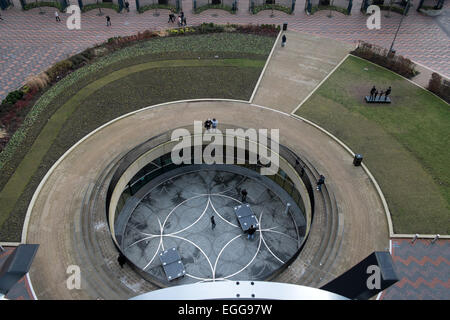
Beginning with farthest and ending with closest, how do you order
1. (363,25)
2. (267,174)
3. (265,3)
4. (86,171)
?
1. (265,3)
2. (363,25)
3. (267,174)
4. (86,171)

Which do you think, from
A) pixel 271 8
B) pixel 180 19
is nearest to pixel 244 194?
pixel 180 19

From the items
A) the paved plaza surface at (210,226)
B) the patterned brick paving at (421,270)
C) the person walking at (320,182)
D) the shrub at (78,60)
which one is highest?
the shrub at (78,60)

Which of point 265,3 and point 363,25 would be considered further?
point 265,3

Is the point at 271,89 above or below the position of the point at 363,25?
below

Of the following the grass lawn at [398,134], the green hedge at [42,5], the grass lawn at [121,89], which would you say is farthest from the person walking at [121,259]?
the green hedge at [42,5]

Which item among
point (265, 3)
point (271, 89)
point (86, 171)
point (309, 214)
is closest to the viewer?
point (309, 214)

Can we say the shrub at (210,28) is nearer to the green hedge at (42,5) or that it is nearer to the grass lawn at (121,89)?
the grass lawn at (121,89)

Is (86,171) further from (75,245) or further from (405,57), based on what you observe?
(405,57)

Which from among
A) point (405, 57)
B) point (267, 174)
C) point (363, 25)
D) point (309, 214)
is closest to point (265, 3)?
point (363, 25)
